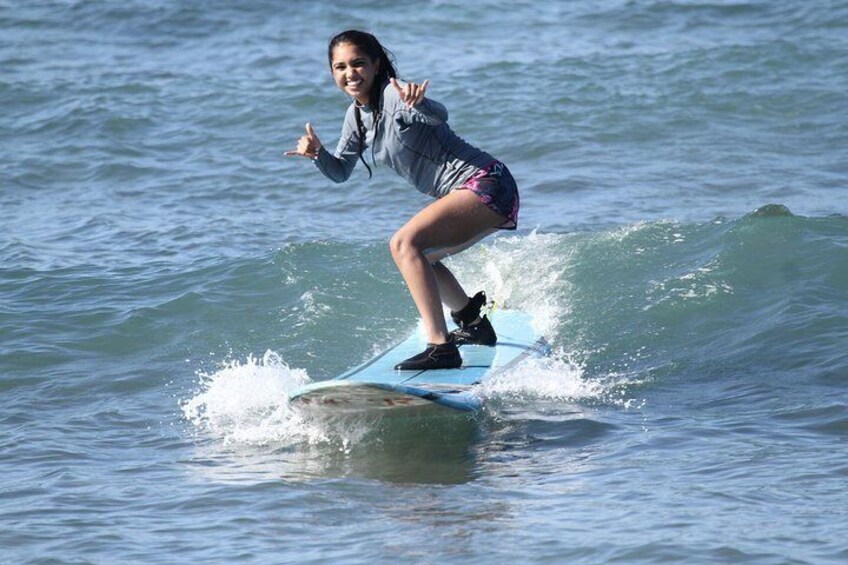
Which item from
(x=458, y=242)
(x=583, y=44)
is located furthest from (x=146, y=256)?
(x=583, y=44)

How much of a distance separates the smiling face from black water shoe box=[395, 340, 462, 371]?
1465mm

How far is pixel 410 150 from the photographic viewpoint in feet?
23.4

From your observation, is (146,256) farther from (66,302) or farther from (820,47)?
(820,47)

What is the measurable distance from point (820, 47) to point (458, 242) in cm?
1267

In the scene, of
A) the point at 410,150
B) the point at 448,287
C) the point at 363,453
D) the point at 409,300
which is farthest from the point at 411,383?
the point at 409,300

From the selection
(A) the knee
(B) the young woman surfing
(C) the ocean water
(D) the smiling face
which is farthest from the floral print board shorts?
(C) the ocean water

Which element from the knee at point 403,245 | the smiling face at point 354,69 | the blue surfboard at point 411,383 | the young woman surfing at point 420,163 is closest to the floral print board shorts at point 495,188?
the young woman surfing at point 420,163

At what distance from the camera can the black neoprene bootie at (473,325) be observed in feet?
26.1

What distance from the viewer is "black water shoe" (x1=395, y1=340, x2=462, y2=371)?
7.45 m

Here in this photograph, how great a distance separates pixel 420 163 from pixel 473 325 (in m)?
1.27

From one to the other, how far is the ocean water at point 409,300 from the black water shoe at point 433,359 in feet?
0.98

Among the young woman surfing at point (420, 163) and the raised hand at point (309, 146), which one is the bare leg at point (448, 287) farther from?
the raised hand at point (309, 146)

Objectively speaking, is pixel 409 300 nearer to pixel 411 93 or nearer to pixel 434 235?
pixel 434 235

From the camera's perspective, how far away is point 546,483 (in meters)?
6.46
